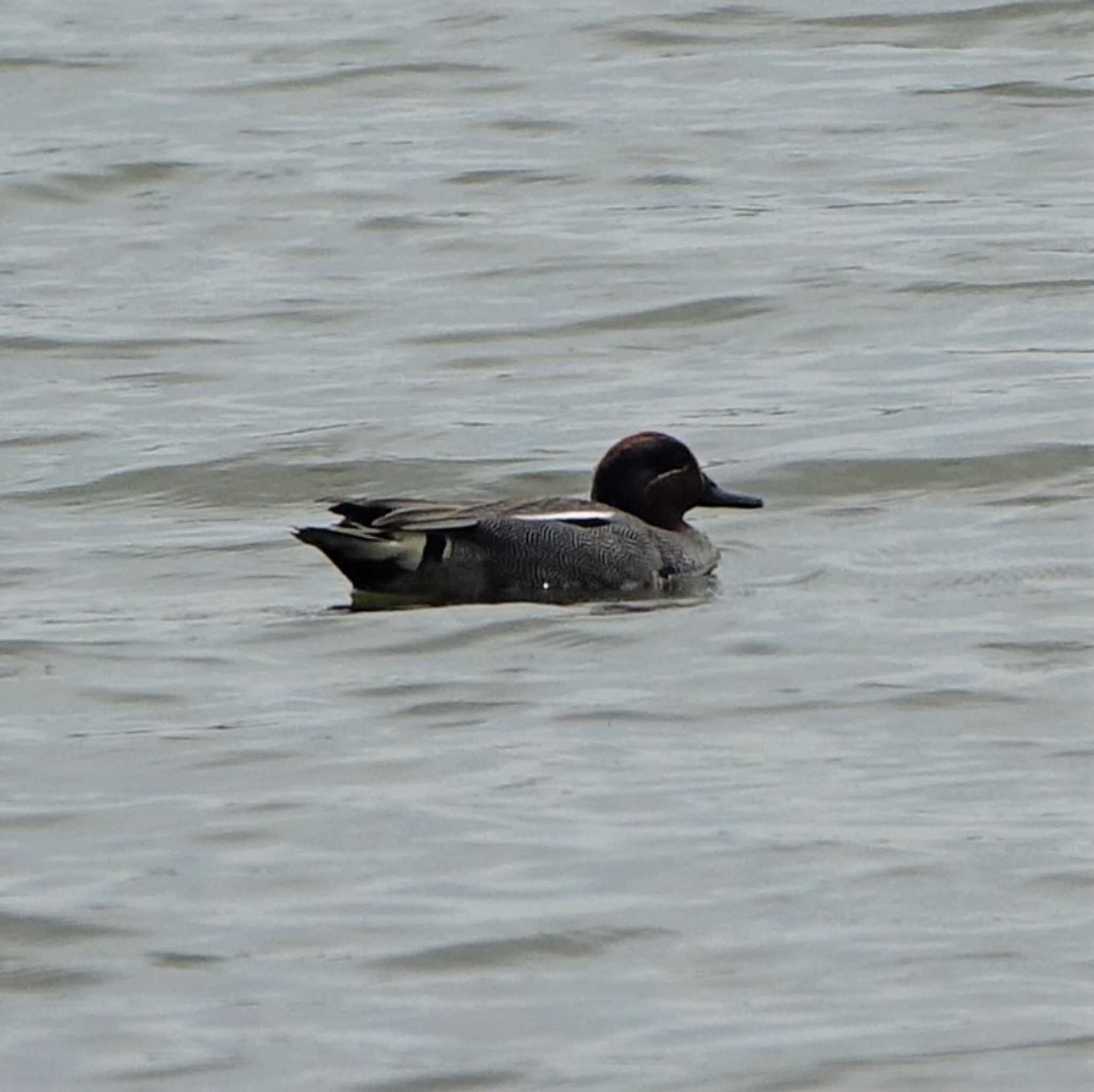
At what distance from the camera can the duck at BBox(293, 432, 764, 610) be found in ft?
35.7

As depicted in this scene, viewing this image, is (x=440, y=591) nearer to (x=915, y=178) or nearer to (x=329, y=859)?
(x=329, y=859)

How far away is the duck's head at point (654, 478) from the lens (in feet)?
38.4

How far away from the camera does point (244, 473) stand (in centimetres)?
1325

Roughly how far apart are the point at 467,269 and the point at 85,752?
862 centimetres

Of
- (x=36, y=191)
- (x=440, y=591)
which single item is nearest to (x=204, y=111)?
(x=36, y=191)

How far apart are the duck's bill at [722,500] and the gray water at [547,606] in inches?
5.9

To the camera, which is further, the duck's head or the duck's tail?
the duck's head

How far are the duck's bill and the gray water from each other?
0.15m

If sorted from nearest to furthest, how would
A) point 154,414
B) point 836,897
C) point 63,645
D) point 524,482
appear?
point 836,897 < point 63,645 < point 524,482 < point 154,414

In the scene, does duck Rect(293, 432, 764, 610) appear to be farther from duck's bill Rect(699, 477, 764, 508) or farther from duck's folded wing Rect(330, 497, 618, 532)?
duck's bill Rect(699, 477, 764, 508)

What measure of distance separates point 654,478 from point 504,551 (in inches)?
34.0

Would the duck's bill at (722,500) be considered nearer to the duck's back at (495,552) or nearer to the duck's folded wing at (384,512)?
the duck's back at (495,552)

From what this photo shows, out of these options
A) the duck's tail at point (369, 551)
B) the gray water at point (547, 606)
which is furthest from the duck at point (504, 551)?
the gray water at point (547, 606)

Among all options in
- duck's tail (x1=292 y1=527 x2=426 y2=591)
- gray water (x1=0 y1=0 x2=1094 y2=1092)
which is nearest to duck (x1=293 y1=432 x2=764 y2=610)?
duck's tail (x1=292 y1=527 x2=426 y2=591)
